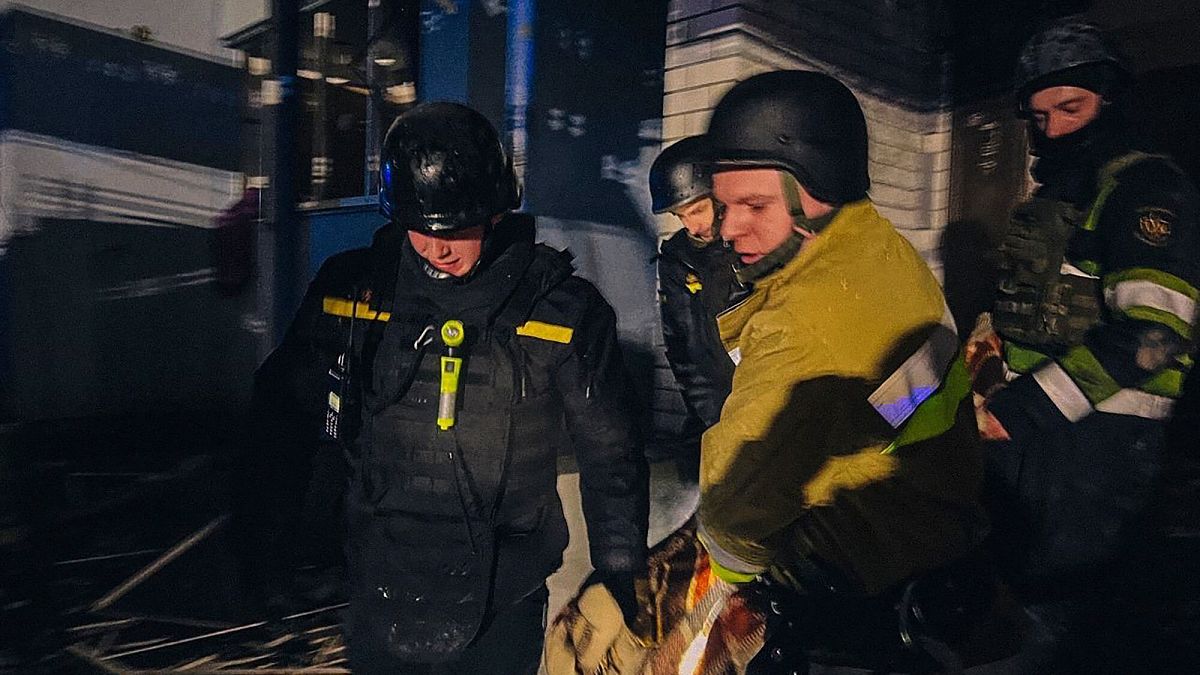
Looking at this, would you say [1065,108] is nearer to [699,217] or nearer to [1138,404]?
[1138,404]

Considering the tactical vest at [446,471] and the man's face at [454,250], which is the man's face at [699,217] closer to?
the tactical vest at [446,471]

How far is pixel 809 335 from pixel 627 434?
51 centimetres

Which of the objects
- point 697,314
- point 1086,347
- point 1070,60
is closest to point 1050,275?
Answer: point 1086,347

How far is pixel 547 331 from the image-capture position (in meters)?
2.00

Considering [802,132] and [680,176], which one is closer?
[802,132]

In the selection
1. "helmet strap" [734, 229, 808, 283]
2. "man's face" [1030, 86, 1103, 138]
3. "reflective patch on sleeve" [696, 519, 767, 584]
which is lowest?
"reflective patch on sleeve" [696, 519, 767, 584]

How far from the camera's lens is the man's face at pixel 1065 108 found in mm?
1838

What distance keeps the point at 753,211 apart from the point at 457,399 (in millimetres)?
837

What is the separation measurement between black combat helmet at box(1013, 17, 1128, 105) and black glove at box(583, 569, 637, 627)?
1470mm

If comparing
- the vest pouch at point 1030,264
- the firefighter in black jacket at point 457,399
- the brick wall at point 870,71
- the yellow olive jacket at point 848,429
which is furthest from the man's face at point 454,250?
the vest pouch at point 1030,264

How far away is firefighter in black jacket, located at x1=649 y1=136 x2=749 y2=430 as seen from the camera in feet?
6.56

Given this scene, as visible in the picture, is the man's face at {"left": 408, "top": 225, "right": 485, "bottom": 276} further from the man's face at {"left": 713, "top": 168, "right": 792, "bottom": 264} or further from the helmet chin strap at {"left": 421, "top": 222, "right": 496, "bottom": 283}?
the man's face at {"left": 713, "top": 168, "right": 792, "bottom": 264}

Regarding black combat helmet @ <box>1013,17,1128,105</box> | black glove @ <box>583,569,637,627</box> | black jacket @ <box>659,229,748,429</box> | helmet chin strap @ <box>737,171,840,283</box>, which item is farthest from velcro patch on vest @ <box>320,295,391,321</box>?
black combat helmet @ <box>1013,17,1128,105</box>

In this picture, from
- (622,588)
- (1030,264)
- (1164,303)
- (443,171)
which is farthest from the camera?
(622,588)
